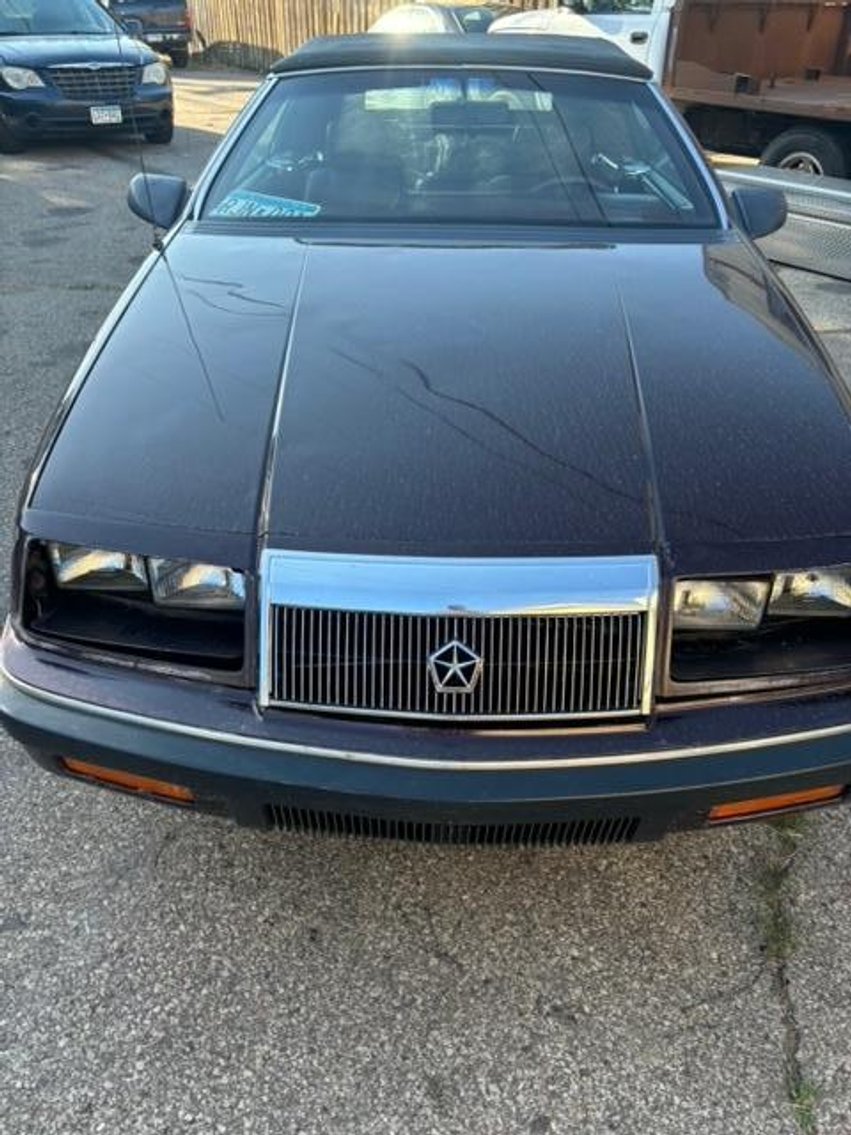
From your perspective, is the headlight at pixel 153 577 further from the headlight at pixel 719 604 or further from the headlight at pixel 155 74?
the headlight at pixel 155 74

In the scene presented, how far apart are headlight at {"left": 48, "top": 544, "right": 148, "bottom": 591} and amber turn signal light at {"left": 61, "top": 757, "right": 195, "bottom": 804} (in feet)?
1.07

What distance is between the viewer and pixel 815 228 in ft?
21.2

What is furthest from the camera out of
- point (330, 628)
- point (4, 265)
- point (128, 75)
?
point (128, 75)

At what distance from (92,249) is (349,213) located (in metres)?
4.82

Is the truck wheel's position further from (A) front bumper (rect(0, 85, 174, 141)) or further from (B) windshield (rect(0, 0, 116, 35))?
(B) windshield (rect(0, 0, 116, 35))

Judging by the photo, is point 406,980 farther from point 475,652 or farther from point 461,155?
point 461,155

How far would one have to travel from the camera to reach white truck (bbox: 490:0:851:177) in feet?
25.1

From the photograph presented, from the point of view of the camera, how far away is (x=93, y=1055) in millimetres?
1873

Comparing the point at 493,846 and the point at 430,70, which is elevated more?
the point at 430,70

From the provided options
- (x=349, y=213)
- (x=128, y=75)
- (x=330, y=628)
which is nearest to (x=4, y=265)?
(x=128, y=75)

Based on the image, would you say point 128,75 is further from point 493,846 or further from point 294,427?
point 493,846

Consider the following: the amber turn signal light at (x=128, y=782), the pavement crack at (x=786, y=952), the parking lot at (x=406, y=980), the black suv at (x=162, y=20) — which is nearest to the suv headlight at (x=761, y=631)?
the pavement crack at (x=786, y=952)

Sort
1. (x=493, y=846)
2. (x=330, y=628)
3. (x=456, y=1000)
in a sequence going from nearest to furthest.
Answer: (x=330, y=628) < (x=493, y=846) < (x=456, y=1000)

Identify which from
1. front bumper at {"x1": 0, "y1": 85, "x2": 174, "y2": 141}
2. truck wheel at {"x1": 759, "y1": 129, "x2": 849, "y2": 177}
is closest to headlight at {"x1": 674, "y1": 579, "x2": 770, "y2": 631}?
truck wheel at {"x1": 759, "y1": 129, "x2": 849, "y2": 177}
